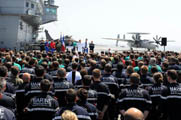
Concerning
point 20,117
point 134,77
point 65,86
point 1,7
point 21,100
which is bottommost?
point 20,117

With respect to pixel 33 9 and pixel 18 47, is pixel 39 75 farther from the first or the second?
pixel 33 9

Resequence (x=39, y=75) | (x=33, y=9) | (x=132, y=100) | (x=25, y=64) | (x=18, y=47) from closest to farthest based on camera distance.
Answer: (x=132, y=100), (x=39, y=75), (x=25, y=64), (x=18, y=47), (x=33, y=9)

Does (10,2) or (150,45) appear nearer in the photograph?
(10,2)

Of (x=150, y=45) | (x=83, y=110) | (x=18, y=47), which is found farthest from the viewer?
(x=150, y=45)

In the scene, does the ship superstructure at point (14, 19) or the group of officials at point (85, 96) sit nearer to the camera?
the group of officials at point (85, 96)

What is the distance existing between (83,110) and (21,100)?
269 cm

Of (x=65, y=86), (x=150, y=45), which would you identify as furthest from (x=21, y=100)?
(x=150, y=45)

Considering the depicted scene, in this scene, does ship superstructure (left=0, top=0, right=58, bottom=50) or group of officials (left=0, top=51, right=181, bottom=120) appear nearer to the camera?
group of officials (left=0, top=51, right=181, bottom=120)

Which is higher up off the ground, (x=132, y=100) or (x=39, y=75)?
(x=39, y=75)

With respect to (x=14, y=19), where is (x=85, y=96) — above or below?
below

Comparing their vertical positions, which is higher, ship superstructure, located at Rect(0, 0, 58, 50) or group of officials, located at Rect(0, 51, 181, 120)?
ship superstructure, located at Rect(0, 0, 58, 50)

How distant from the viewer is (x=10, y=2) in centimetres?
3200

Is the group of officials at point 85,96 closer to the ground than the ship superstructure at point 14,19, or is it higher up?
closer to the ground

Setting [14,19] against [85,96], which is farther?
[14,19]
